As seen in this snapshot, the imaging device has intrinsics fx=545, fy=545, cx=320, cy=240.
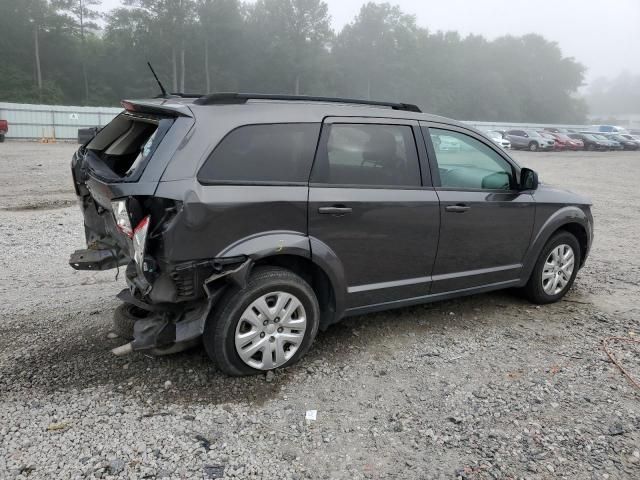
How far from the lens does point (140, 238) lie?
3156mm

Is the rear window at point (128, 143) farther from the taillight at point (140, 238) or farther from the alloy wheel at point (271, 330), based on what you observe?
the alloy wheel at point (271, 330)

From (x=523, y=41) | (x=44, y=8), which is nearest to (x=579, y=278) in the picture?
(x=44, y=8)

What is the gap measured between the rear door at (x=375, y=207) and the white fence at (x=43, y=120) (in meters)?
27.4

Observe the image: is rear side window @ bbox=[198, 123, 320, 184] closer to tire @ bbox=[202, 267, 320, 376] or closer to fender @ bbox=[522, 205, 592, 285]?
tire @ bbox=[202, 267, 320, 376]

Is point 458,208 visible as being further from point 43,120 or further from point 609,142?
point 609,142

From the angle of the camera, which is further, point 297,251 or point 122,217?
point 297,251

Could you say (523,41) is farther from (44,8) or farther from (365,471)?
(365,471)

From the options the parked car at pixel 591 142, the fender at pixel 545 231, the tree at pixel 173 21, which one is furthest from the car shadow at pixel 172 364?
the tree at pixel 173 21

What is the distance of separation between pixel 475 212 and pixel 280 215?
1.73 meters

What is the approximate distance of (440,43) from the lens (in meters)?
93.9

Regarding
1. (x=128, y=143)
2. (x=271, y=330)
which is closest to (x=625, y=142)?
(x=271, y=330)

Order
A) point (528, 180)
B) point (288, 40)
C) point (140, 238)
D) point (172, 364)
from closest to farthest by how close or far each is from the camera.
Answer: point (140, 238) < point (172, 364) < point (528, 180) < point (288, 40)

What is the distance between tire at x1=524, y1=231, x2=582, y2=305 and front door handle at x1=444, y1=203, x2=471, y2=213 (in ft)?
3.87

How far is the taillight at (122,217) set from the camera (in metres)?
3.17
